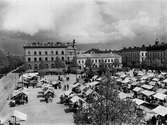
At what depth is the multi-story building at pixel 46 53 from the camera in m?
75.7

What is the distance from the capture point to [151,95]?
27.2 meters

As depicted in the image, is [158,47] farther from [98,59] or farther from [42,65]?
[42,65]

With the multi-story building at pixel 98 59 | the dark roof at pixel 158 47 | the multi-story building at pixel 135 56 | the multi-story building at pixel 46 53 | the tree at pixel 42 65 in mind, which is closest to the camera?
the tree at pixel 42 65

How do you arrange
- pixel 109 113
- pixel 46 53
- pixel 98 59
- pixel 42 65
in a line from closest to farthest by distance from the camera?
pixel 109 113 < pixel 42 65 < pixel 46 53 < pixel 98 59

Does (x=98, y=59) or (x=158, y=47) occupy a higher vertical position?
(x=158, y=47)

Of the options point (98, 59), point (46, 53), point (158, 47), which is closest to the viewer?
point (46, 53)

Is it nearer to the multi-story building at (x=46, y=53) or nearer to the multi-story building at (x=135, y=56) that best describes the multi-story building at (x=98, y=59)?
the multi-story building at (x=46, y=53)

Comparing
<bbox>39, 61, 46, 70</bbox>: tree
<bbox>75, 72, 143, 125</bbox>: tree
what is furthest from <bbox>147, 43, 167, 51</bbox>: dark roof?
<bbox>75, 72, 143, 125</bbox>: tree

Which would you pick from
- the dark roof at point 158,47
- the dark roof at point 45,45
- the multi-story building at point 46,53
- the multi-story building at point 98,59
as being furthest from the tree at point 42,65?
the dark roof at point 158,47

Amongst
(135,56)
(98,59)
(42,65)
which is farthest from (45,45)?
(135,56)

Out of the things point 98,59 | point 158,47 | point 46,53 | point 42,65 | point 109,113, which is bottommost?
point 42,65

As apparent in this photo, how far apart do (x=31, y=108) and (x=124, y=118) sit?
59.7ft

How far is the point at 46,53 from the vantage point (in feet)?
255

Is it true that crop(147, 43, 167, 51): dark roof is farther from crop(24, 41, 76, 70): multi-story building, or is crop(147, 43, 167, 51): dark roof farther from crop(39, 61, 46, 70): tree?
crop(39, 61, 46, 70): tree
